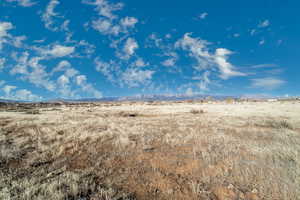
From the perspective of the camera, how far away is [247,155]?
7.61m

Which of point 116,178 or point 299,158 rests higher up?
point 299,158

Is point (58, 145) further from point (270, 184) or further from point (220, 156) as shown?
point (270, 184)

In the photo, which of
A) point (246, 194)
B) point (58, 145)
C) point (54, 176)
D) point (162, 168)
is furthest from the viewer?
point (58, 145)

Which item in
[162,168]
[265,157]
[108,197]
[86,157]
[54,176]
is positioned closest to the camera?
[108,197]

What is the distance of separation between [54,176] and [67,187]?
106 centimetres

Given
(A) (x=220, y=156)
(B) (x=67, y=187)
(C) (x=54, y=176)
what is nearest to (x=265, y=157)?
(A) (x=220, y=156)

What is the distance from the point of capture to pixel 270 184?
5.26 meters

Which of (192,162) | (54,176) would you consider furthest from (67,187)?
(192,162)

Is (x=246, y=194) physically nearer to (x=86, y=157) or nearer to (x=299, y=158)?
(x=299, y=158)

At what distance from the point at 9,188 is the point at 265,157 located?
30.5 ft

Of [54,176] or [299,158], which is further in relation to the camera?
[299,158]

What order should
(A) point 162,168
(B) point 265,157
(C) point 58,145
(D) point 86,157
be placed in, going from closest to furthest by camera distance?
(A) point 162,168, (B) point 265,157, (D) point 86,157, (C) point 58,145

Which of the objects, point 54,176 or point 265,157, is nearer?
point 54,176

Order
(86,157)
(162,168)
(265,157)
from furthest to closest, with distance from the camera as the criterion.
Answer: (86,157)
(265,157)
(162,168)
